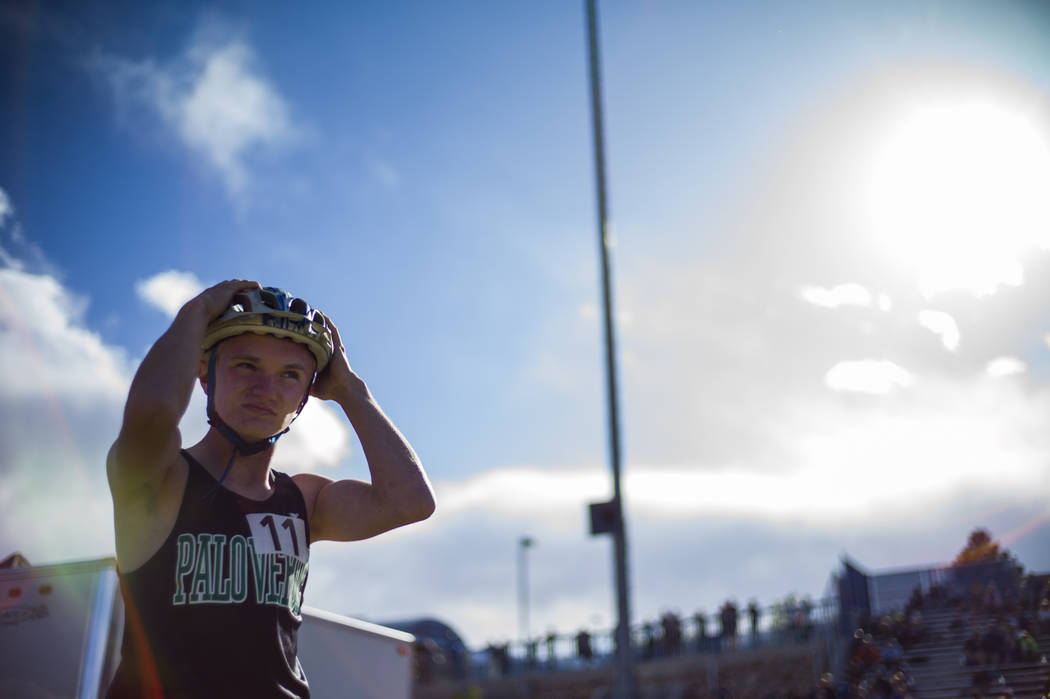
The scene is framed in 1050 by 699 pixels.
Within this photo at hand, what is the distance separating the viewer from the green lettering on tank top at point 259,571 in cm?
267

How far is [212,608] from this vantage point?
2572 millimetres

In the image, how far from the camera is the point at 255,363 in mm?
2875

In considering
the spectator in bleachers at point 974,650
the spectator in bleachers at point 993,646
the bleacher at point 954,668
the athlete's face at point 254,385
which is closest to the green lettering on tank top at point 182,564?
the athlete's face at point 254,385

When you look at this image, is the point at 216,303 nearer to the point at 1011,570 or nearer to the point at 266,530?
the point at 266,530

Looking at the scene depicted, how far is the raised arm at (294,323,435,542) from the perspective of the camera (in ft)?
9.99

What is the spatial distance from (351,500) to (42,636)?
3413 mm

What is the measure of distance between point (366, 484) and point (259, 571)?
0.55m

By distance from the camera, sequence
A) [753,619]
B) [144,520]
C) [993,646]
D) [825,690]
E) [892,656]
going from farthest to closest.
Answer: [753,619] → [892,656] → [993,646] → [825,690] → [144,520]

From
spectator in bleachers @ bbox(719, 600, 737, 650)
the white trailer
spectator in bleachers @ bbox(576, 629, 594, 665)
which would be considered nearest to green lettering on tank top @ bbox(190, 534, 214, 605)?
the white trailer

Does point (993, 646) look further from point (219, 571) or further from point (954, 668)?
point (219, 571)

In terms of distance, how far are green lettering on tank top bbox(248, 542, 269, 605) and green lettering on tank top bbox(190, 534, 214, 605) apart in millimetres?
128

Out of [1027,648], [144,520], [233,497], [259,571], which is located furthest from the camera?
[1027,648]

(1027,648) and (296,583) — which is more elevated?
(296,583)

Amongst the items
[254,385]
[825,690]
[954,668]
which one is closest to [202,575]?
[254,385]
